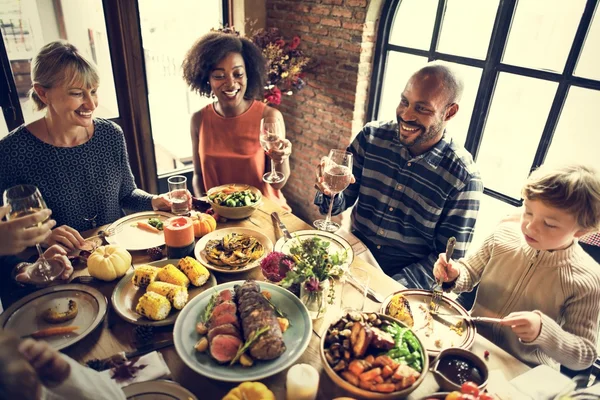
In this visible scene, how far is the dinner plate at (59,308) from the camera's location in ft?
4.00

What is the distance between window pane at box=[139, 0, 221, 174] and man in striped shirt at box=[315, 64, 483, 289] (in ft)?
7.76

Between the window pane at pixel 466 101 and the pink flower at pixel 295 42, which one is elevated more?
the pink flower at pixel 295 42

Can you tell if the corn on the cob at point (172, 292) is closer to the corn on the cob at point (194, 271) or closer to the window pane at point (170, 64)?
the corn on the cob at point (194, 271)

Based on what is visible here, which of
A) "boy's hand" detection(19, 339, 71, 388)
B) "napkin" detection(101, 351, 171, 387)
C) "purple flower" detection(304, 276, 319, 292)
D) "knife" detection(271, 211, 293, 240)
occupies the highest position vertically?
"boy's hand" detection(19, 339, 71, 388)

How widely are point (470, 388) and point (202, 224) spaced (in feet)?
4.11

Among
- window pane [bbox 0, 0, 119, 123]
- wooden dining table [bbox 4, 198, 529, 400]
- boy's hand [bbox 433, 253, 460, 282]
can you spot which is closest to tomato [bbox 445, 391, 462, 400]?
wooden dining table [bbox 4, 198, 529, 400]

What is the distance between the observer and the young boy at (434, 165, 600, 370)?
1344 millimetres

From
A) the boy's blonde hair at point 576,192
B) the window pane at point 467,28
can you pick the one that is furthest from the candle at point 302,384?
the window pane at point 467,28

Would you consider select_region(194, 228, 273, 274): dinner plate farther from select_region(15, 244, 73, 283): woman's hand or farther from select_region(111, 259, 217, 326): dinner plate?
select_region(15, 244, 73, 283): woman's hand

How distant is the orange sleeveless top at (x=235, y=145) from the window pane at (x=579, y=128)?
6.30ft

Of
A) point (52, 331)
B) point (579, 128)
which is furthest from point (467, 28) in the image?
point (52, 331)

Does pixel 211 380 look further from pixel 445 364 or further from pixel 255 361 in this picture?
pixel 445 364

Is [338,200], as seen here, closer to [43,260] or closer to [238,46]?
[238,46]

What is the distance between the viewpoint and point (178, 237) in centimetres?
157
